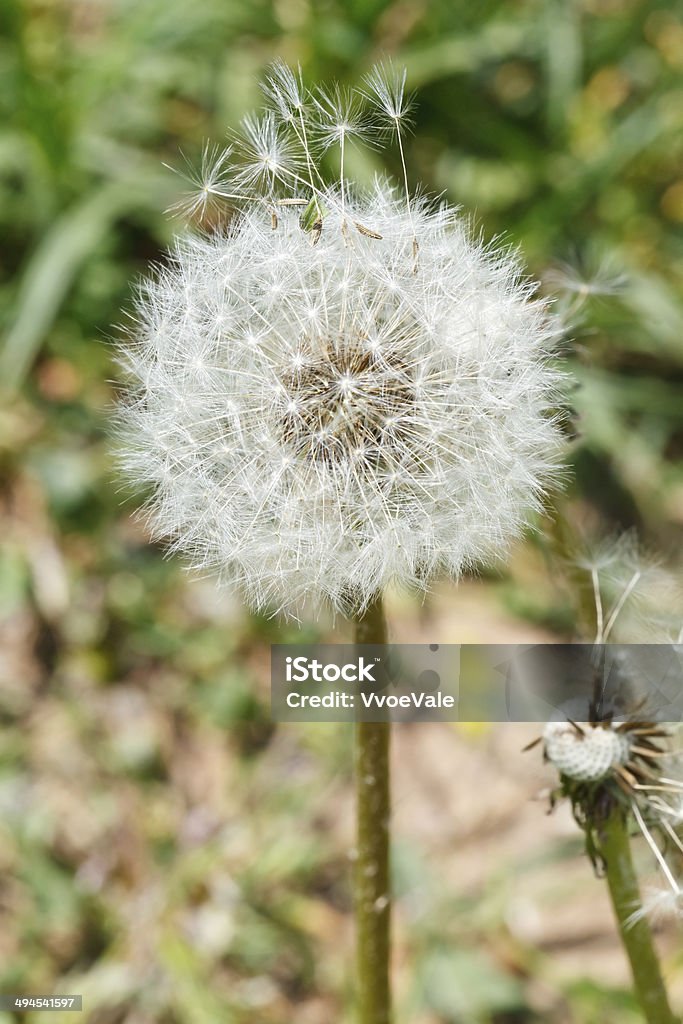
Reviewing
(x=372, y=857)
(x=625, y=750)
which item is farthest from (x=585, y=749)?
(x=372, y=857)

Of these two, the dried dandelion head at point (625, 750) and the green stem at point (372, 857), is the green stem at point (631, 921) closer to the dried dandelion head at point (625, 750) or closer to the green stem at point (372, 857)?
the dried dandelion head at point (625, 750)

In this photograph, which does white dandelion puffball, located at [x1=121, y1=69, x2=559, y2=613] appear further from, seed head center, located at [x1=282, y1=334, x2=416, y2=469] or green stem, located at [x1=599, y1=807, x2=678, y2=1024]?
green stem, located at [x1=599, y1=807, x2=678, y2=1024]
